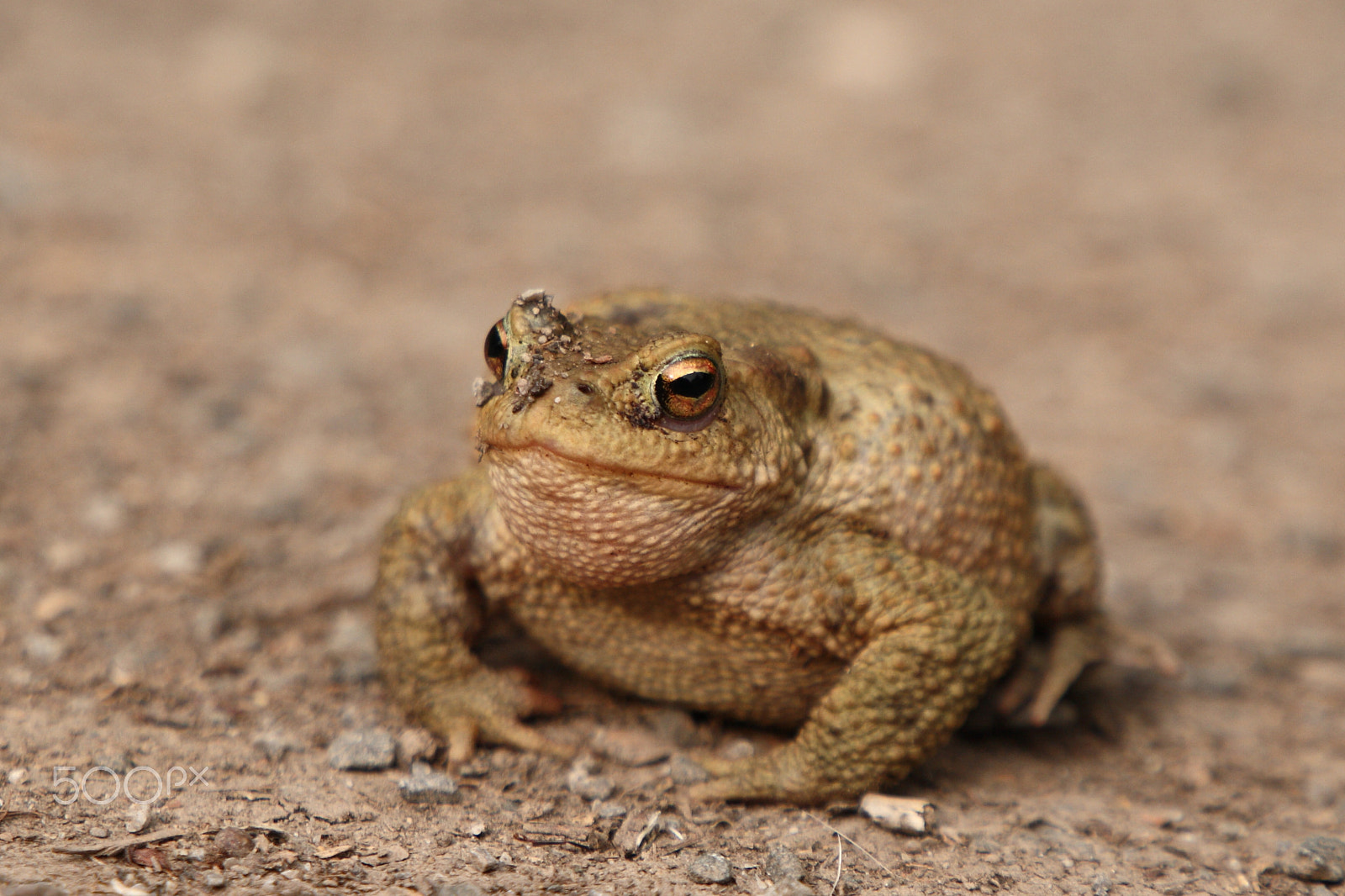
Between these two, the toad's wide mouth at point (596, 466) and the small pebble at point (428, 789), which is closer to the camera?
the toad's wide mouth at point (596, 466)

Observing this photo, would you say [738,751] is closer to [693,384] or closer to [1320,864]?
[693,384]

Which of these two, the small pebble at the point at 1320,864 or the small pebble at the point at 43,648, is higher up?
the small pebble at the point at 1320,864

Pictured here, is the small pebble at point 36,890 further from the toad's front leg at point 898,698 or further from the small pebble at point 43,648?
the toad's front leg at point 898,698

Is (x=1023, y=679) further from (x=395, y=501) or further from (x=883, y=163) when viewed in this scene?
(x=883, y=163)

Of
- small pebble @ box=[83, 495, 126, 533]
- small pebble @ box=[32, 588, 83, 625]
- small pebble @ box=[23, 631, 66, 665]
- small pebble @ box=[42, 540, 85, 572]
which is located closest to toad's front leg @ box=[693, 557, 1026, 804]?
small pebble @ box=[23, 631, 66, 665]

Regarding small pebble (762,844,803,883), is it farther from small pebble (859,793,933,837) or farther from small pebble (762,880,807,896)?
small pebble (859,793,933,837)

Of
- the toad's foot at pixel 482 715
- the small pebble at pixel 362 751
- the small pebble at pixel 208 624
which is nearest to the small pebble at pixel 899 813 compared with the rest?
the toad's foot at pixel 482 715

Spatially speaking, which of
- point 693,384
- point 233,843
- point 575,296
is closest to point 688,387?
point 693,384
